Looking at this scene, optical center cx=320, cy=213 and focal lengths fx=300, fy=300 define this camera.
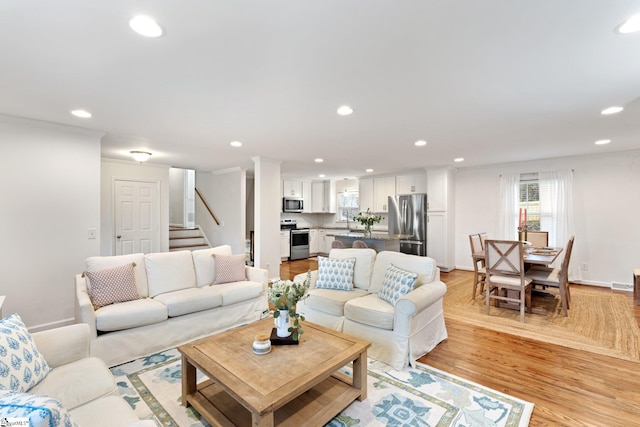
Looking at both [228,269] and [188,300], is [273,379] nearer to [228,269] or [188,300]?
[188,300]

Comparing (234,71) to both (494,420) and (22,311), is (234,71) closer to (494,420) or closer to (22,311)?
(494,420)

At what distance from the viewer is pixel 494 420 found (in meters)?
1.95

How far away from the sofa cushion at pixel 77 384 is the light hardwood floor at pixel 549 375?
245cm

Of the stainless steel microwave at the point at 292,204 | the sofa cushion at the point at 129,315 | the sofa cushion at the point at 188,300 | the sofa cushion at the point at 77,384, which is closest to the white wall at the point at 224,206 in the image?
the stainless steel microwave at the point at 292,204

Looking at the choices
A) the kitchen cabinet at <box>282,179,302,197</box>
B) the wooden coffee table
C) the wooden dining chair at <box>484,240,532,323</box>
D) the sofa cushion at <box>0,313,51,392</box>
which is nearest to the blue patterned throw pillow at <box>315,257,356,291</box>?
the wooden coffee table

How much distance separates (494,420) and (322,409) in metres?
1.12

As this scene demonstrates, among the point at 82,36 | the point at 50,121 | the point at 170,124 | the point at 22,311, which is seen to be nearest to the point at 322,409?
the point at 82,36

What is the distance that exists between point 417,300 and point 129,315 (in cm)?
257

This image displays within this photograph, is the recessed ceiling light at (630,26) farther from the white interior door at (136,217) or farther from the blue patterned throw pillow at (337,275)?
the white interior door at (136,217)

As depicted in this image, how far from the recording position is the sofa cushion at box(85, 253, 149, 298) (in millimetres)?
3068

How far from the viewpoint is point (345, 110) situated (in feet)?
9.65

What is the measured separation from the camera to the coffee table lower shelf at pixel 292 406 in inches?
71.5

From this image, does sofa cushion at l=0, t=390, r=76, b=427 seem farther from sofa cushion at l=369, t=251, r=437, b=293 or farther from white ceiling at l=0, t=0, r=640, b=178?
sofa cushion at l=369, t=251, r=437, b=293

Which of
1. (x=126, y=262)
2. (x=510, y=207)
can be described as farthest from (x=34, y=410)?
(x=510, y=207)
